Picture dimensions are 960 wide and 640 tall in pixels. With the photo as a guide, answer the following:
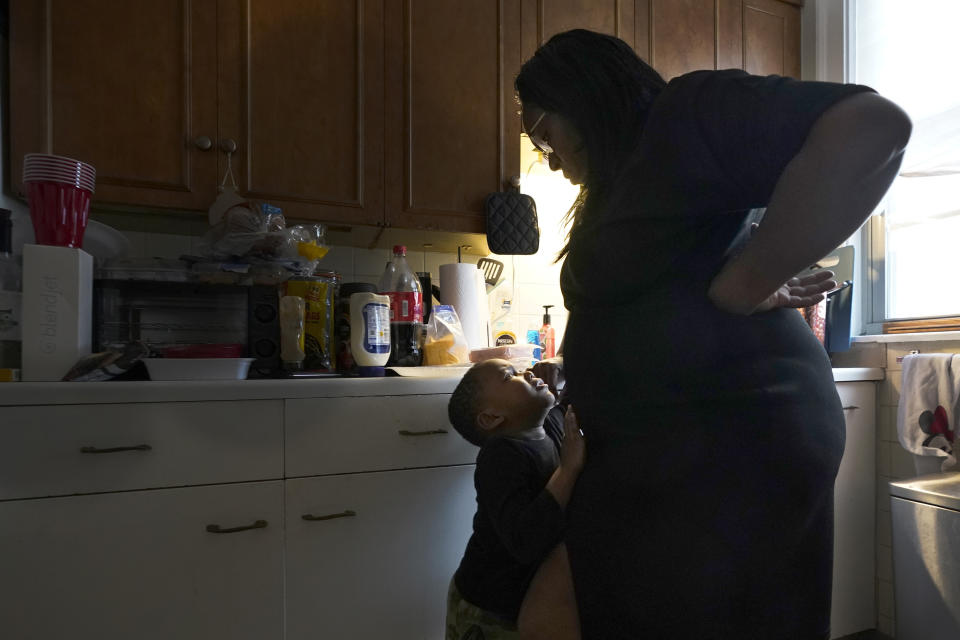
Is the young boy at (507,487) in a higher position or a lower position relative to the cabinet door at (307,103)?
lower

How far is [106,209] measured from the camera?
62.3 inches

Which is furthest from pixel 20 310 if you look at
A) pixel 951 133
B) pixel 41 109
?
pixel 951 133

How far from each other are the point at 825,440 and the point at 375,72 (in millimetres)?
1609

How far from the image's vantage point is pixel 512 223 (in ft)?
6.37

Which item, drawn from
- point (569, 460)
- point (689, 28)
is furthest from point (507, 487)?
point (689, 28)

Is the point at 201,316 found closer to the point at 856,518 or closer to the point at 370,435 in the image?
the point at 370,435

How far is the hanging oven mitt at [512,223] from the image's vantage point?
1907mm

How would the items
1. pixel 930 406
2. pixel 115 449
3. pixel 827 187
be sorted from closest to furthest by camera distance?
pixel 827 187 < pixel 115 449 < pixel 930 406

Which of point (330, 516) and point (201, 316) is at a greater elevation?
point (201, 316)

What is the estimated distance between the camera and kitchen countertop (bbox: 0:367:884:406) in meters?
1.09

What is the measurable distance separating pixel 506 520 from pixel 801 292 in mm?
548

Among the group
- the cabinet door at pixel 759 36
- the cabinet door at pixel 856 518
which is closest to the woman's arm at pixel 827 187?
the cabinet door at pixel 856 518

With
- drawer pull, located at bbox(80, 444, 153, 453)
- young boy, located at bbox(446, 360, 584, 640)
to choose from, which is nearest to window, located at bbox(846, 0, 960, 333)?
young boy, located at bbox(446, 360, 584, 640)

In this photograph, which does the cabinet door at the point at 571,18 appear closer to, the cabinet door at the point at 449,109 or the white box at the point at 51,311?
the cabinet door at the point at 449,109
